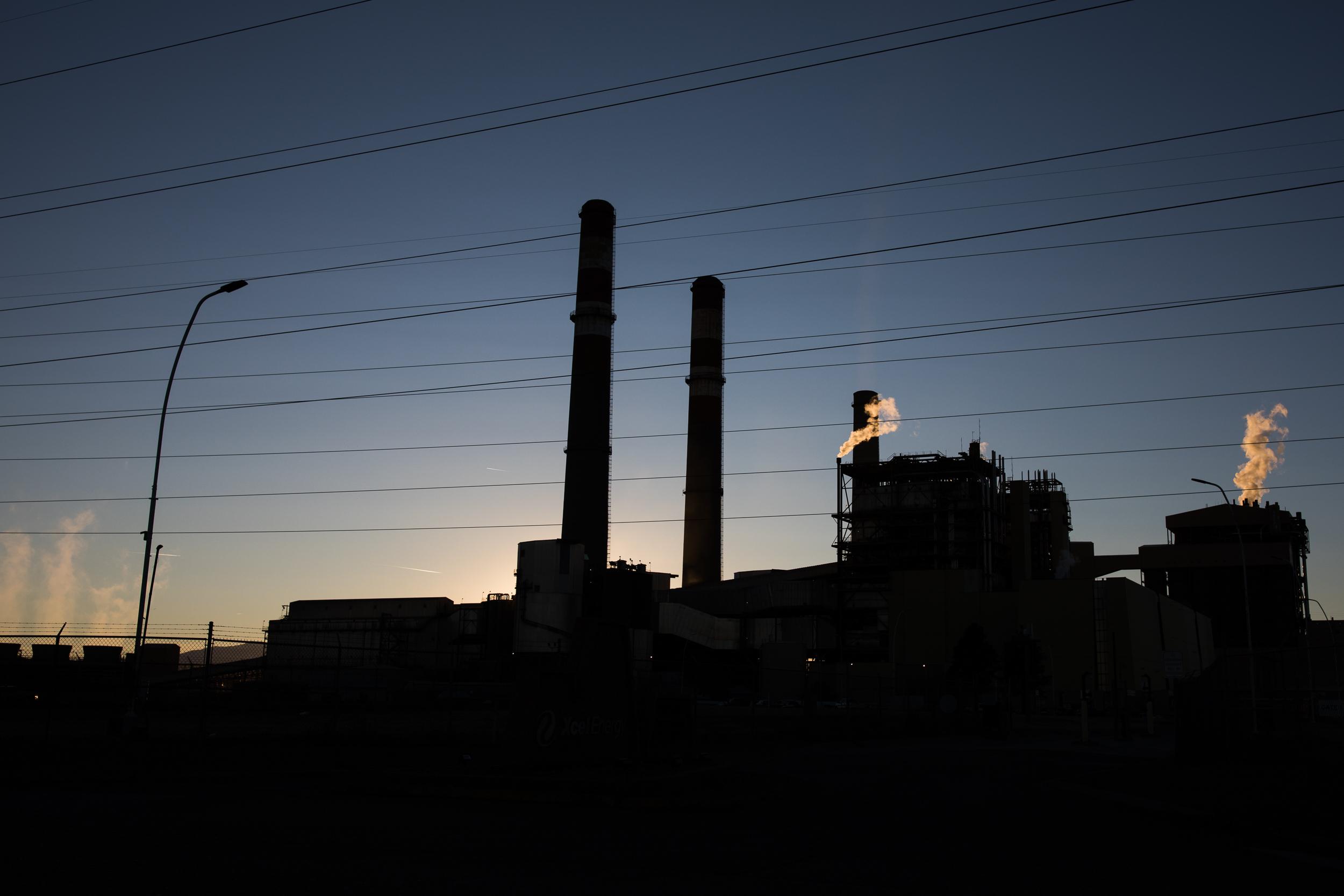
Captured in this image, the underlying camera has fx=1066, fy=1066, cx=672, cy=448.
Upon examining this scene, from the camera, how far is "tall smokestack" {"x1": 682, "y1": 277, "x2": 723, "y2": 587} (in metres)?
80.9

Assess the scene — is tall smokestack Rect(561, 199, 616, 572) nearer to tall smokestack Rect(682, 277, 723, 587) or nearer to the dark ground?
tall smokestack Rect(682, 277, 723, 587)

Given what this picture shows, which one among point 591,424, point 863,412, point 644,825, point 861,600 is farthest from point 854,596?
point 644,825

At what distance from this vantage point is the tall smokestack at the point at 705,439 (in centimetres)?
8094

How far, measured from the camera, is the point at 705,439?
80.8m

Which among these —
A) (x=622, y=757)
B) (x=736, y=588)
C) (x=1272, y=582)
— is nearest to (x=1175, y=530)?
(x=1272, y=582)

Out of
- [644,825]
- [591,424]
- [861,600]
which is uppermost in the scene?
[591,424]

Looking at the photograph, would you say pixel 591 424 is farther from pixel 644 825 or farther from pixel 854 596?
pixel 644 825

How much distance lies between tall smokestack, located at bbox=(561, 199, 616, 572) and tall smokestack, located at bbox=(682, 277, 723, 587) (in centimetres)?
1679

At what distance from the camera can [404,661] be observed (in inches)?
3054

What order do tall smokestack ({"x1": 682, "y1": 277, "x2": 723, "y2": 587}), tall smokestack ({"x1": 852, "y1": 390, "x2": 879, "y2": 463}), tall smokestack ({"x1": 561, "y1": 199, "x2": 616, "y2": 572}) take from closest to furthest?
tall smokestack ({"x1": 561, "y1": 199, "x2": 616, "y2": 572})
tall smokestack ({"x1": 682, "y1": 277, "x2": 723, "y2": 587})
tall smokestack ({"x1": 852, "y1": 390, "x2": 879, "y2": 463})

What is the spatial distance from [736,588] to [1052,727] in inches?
1602

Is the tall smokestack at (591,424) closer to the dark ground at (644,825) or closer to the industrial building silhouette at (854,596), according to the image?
the industrial building silhouette at (854,596)

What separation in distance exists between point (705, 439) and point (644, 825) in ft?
224

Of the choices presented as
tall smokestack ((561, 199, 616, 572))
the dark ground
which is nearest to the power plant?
tall smokestack ((561, 199, 616, 572))
